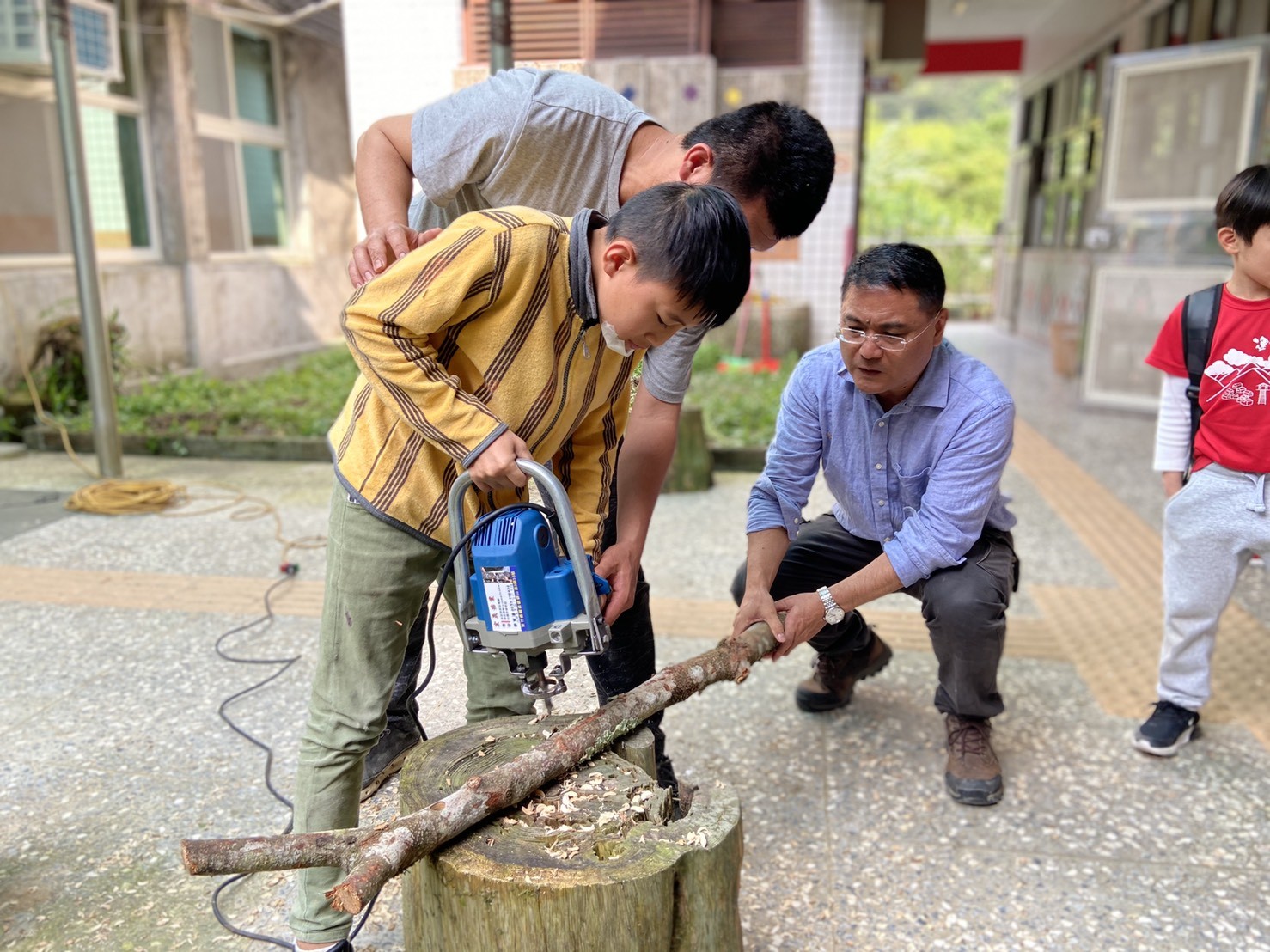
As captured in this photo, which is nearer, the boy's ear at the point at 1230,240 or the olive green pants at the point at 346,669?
the olive green pants at the point at 346,669

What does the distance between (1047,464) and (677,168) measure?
455 centimetres

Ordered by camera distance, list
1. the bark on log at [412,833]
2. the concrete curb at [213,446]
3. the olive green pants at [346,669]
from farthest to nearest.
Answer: the concrete curb at [213,446], the olive green pants at [346,669], the bark on log at [412,833]

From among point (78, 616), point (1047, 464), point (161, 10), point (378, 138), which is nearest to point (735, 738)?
point (378, 138)

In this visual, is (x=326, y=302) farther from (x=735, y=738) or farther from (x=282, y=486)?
(x=735, y=738)

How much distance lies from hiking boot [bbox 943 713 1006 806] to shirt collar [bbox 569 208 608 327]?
1.55 m

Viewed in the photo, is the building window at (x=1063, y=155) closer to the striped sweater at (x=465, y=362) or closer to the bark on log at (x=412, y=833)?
the striped sweater at (x=465, y=362)

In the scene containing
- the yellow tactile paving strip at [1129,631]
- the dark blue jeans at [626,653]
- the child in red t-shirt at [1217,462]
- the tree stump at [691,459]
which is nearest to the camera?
the dark blue jeans at [626,653]

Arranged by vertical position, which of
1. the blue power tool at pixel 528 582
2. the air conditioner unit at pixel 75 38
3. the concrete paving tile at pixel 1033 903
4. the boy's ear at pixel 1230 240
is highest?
the air conditioner unit at pixel 75 38

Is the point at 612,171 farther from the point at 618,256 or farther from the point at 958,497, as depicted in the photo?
the point at 958,497

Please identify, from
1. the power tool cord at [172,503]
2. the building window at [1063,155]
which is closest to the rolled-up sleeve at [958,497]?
the power tool cord at [172,503]

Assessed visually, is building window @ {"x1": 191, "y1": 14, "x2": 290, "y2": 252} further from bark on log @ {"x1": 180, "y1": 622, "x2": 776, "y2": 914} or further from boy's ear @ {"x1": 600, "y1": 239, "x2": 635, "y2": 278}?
bark on log @ {"x1": 180, "y1": 622, "x2": 776, "y2": 914}

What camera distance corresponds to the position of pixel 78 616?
3.36 meters

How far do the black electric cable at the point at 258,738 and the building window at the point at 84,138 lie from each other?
14.0 ft

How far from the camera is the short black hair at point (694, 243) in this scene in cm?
142
